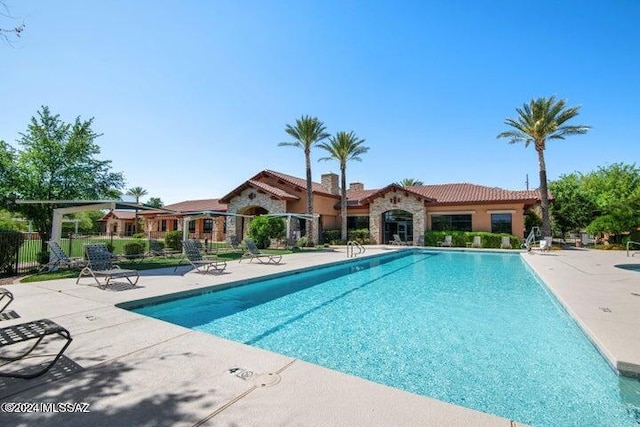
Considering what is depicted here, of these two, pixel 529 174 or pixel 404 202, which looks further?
pixel 529 174

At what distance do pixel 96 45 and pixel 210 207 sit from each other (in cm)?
2863

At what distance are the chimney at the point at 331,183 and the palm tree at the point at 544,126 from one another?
658 inches

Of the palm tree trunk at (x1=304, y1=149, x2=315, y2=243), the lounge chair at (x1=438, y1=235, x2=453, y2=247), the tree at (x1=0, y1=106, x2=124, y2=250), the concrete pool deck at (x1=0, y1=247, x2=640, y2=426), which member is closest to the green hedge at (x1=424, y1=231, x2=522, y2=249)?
the lounge chair at (x1=438, y1=235, x2=453, y2=247)

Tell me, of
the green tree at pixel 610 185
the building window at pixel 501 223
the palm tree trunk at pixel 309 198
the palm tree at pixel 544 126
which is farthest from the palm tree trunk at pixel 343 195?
the green tree at pixel 610 185

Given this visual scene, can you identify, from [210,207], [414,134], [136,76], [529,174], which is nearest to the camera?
[136,76]

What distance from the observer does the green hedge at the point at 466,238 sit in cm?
2484

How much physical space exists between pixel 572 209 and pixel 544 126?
14.5m

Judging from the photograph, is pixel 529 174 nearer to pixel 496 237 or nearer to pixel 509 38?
pixel 496 237

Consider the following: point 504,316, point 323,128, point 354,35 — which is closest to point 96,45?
point 354,35

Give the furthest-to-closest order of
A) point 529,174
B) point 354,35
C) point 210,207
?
point 529,174 → point 210,207 → point 354,35

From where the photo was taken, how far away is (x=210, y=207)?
37438 millimetres

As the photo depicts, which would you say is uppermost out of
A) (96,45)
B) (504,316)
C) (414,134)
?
(414,134)

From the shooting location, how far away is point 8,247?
10.8 metres

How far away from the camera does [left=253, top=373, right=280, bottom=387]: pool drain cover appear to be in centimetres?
322
